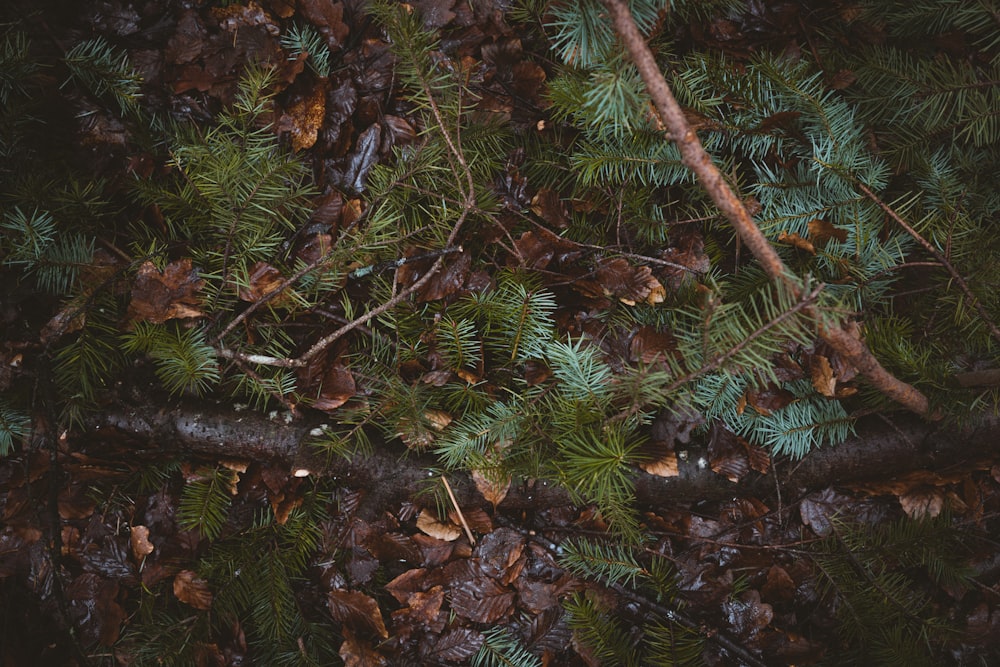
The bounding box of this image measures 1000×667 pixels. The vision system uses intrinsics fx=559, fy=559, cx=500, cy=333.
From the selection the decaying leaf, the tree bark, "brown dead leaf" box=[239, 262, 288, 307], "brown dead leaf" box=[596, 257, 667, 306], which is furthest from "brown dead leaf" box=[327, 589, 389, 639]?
"brown dead leaf" box=[596, 257, 667, 306]

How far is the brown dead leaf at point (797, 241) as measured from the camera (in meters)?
1.92

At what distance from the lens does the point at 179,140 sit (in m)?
2.03

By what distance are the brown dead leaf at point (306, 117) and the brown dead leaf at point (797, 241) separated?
5.74 feet

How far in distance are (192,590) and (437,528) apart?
933 mm

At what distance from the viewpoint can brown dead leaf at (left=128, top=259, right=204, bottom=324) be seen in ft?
6.21

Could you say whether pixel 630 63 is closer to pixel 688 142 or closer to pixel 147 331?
pixel 688 142

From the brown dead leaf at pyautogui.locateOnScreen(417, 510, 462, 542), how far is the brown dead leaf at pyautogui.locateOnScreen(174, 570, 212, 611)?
821 millimetres

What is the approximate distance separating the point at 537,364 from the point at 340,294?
30.6 inches

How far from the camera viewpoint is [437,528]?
6.97ft

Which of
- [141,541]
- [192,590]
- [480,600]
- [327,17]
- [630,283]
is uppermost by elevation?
[327,17]

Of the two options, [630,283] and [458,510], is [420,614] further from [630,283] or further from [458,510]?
[630,283]

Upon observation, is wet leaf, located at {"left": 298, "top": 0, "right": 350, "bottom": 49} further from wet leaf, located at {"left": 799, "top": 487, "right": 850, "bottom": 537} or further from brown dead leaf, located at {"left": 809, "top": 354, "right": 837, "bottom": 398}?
wet leaf, located at {"left": 799, "top": 487, "right": 850, "bottom": 537}

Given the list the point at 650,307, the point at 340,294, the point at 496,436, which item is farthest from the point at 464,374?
the point at 650,307

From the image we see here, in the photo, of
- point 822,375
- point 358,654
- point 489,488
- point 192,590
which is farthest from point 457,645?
point 822,375
